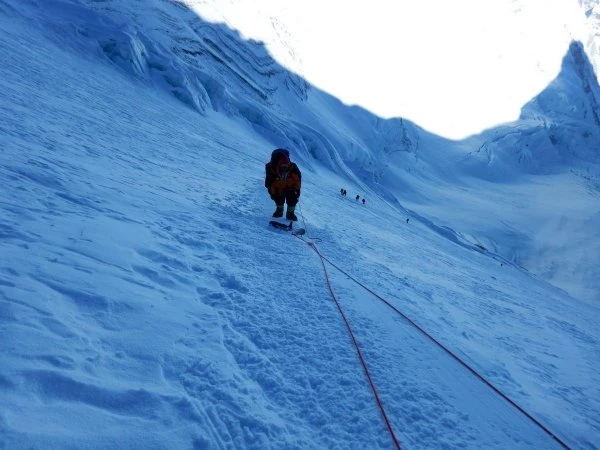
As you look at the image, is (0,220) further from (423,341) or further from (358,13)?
(358,13)

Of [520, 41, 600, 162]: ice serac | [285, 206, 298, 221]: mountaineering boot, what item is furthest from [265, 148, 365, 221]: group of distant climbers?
[520, 41, 600, 162]: ice serac

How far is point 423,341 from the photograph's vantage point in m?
4.03

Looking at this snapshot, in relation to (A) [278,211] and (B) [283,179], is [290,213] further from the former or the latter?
(B) [283,179]

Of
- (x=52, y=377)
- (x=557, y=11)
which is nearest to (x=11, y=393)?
(x=52, y=377)

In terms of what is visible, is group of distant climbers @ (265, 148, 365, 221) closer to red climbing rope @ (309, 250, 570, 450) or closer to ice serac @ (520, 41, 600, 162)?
red climbing rope @ (309, 250, 570, 450)

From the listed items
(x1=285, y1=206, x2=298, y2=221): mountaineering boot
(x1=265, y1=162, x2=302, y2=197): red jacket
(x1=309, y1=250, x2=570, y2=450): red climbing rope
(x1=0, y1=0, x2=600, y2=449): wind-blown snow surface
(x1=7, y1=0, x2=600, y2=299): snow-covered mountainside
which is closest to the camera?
(x1=0, y1=0, x2=600, y2=449): wind-blown snow surface

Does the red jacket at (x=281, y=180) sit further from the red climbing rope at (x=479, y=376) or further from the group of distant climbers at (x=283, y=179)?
the red climbing rope at (x=479, y=376)

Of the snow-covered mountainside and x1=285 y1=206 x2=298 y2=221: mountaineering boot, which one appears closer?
x1=285 y1=206 x2=298 y2=221: mountaineering boot

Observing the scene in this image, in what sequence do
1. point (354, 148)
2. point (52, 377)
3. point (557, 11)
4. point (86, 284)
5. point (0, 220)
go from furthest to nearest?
point (557, 11), point (354, 148), point (0, 220), point (86, 284), point (52, 377)

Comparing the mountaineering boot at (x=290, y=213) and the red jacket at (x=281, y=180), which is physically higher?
the red jacket at (x=281, y=180)

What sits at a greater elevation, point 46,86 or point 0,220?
point 46,86

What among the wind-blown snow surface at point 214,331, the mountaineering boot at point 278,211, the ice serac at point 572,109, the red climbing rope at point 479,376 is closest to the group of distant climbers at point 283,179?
the mountaineering boot at point 278,211

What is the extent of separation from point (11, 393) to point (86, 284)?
1.23 meters

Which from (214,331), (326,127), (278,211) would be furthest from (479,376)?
(326,127)
